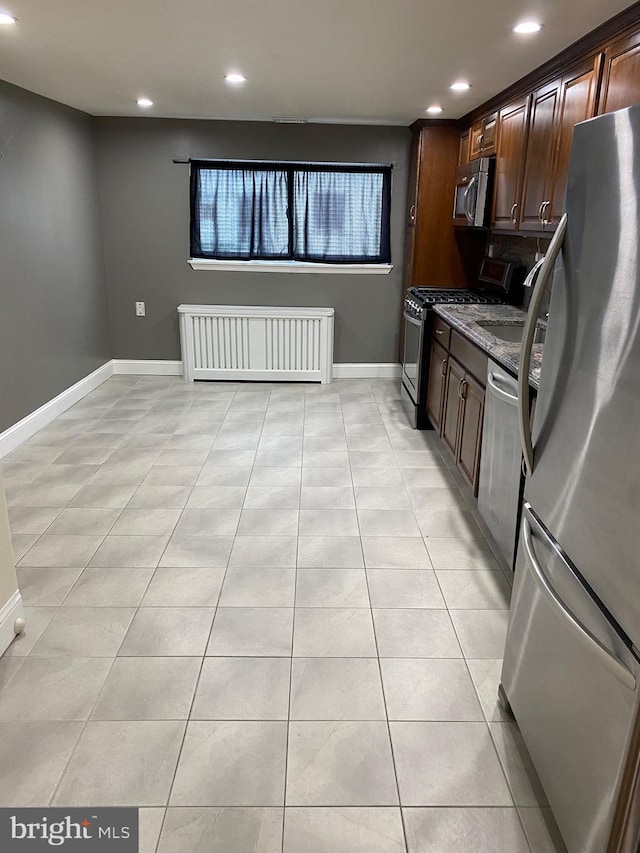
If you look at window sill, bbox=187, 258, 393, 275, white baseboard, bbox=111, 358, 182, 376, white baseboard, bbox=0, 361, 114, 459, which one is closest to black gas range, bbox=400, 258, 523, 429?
window sill, bbox=187, 258, 393, 275

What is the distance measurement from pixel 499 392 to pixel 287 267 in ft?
11.2

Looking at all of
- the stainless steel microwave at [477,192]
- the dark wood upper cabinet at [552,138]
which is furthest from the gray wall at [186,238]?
the dark wood upper cabinet at [552,138]

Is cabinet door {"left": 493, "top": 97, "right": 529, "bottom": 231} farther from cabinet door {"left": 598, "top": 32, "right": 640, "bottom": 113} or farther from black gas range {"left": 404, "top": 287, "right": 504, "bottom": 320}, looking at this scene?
cabinet door {"left": 598, "top": 32, "right": 640, "bottom": 113}

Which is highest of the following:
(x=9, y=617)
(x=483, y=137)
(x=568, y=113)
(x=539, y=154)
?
(x=483, y=137)

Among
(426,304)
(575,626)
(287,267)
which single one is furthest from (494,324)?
(287,267)

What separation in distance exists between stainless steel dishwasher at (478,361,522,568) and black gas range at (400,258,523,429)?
153 cm

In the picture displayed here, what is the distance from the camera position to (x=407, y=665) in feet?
6.80

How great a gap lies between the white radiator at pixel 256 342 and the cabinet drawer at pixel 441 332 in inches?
62.3

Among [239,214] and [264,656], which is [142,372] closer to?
[239,214]

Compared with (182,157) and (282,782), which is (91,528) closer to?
(282,782)

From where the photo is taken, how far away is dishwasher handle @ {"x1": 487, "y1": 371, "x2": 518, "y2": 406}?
94.6 inches

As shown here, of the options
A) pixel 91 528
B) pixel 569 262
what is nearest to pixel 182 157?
pixel 91 528

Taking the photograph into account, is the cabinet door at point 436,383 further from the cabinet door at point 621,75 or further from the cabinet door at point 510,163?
the cabinet door at point 621,75

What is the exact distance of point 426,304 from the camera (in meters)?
4.22
